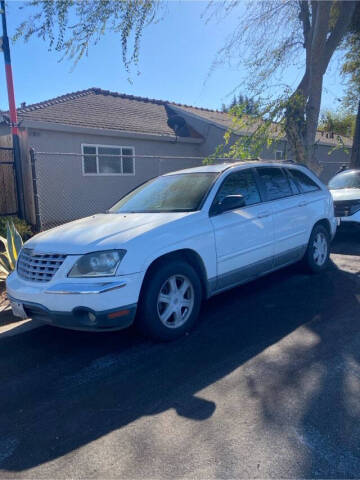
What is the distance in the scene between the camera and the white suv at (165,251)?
350cm

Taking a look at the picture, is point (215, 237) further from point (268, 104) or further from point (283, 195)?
point (268, 104)

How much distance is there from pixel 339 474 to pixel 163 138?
1370 cm

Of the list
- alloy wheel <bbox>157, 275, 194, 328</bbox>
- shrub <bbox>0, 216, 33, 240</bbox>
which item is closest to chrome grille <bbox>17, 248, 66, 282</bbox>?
alloy wheel <bbox>157, 275, 194, 328</bbox>

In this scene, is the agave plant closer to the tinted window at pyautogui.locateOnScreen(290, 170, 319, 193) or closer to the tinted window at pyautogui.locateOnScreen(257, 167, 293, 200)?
the tinted window at pyautogui.locateOnScreen(257, 167, 293, 200)

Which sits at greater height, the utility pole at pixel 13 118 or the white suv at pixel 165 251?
the utility pole at pixel 13 118

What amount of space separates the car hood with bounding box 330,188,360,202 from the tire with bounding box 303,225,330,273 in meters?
2.53

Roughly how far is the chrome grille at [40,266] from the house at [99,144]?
634 centimetres

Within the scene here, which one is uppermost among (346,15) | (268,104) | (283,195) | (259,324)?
(346,15)

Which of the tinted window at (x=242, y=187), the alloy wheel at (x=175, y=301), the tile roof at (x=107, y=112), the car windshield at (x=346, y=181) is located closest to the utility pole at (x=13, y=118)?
the tile roof at (x=107, y=112)

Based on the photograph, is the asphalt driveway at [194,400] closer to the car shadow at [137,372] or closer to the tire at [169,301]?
the car shadow at [137,372]

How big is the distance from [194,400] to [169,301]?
1190 millimetres

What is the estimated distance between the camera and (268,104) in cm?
933

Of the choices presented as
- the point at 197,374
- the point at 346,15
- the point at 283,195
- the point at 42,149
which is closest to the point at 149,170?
the point at 42,149

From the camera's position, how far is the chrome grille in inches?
144
